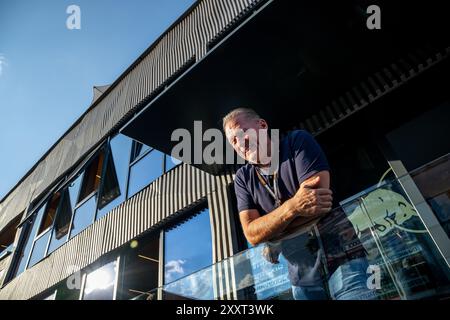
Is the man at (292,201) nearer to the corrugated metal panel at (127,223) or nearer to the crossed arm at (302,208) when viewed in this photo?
the crossed arm at (302,208)

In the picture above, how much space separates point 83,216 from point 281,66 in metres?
9.62

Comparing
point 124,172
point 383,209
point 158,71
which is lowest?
point 383,209

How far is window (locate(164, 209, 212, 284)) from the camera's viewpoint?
6.71 meters

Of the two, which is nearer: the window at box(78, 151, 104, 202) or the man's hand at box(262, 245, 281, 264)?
the man's hand at box(262, 245, 281, 264)

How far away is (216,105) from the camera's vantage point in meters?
5.88

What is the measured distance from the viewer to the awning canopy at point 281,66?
15.0 ft

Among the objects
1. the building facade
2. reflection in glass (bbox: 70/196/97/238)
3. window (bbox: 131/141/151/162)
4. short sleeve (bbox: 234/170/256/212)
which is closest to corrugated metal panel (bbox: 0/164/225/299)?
the building facade

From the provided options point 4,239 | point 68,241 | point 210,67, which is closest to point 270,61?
point 210,67

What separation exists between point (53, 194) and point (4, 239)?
7712 millimetres

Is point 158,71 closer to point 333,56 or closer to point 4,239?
point 333,56

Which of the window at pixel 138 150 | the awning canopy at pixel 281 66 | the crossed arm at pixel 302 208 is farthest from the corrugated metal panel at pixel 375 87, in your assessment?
the window at pixel 138 150

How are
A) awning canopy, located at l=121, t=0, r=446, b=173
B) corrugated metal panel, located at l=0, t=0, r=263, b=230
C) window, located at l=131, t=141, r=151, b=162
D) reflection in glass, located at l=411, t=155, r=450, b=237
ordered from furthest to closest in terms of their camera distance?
window, located at l=131, t=141, r=151, b=162
corrugated metal panel, located at l=0, t=0, r=263, b=230
awning canopy, located at l=121, t=0, r=446, b=173
reflection in glass, located at l=411, t=155, r=450, b=237

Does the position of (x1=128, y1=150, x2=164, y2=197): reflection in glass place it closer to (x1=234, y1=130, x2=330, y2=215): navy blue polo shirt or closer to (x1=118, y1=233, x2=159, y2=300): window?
(x1=118, y1=233, x2=159, y2=300): window

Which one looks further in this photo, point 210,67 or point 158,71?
point 158,71
